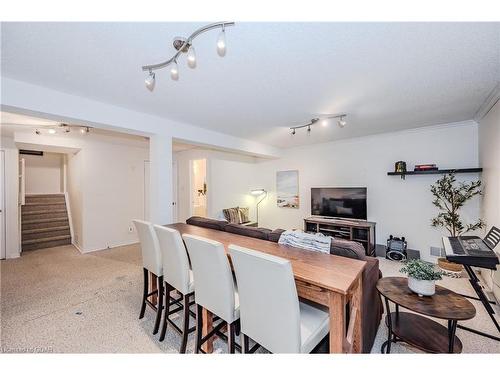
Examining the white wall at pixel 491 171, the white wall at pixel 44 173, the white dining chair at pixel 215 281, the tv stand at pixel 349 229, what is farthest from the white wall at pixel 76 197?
the white wall at pixel 491 171

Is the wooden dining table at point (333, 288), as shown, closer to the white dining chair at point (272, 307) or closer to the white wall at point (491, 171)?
the white dining chair at point (272, 307)

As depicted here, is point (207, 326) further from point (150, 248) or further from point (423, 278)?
point (423, 278)

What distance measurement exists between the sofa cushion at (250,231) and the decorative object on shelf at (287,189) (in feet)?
10.9

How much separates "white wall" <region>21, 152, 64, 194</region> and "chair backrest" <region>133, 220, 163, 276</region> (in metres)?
6.65

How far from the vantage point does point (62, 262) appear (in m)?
3.79

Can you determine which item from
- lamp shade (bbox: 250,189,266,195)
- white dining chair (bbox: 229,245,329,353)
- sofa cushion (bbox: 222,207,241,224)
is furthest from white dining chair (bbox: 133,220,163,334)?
lamp shade (bbox: 250,189,266,195)

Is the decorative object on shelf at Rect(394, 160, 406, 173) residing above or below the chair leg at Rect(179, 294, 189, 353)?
above

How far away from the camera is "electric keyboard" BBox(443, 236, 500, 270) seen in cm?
164

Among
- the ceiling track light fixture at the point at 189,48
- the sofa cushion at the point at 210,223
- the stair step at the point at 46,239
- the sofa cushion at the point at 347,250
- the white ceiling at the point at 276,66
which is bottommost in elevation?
the stair step at the point at 46,239

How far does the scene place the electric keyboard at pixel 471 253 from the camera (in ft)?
5.37

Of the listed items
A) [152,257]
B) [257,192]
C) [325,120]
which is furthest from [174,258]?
[257,192]

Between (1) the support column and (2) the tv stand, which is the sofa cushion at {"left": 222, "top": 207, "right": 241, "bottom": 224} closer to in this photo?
(2) the tv stand

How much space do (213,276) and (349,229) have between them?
3.42m
